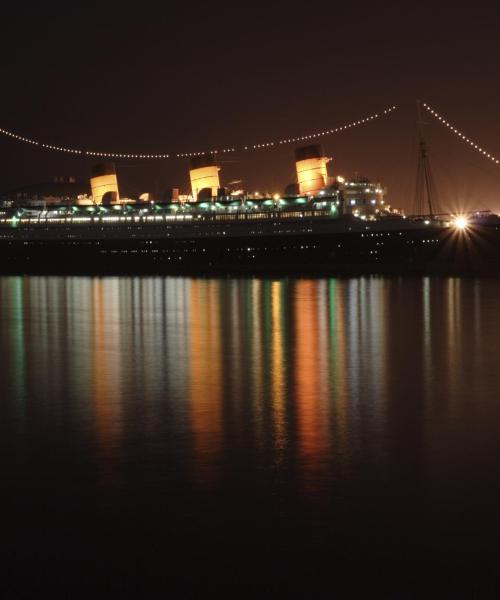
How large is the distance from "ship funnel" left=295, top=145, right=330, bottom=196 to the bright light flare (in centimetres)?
697

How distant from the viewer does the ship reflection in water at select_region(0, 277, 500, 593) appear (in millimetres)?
5109

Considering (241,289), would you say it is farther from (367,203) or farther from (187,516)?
(187,516)

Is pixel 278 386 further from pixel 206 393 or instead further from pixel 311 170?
pixel 311 170

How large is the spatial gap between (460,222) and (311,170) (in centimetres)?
826

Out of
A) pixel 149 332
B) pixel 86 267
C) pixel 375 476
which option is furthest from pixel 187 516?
pixel 86 267

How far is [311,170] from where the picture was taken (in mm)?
47000

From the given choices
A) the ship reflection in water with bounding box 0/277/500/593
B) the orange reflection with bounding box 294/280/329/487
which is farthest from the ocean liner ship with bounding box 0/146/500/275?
the ship reflection in water with bounding box 0/277/500/593

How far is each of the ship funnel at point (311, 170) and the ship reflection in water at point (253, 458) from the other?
31.6 m

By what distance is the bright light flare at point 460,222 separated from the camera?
42.2 metres

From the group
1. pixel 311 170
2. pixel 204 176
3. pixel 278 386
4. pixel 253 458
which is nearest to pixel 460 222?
pixel 311 170

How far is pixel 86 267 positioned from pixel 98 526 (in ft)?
143

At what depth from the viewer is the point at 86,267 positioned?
159 ft

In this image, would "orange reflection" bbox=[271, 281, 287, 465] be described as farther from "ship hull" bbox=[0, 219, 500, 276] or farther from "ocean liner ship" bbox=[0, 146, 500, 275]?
"ocean liner ship" bbox=[0, 146, 500, 275]

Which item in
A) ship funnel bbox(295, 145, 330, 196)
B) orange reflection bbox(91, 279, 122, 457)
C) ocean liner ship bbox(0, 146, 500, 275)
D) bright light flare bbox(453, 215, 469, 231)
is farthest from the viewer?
ship funnel bbox(295, 145, 330, 196)
